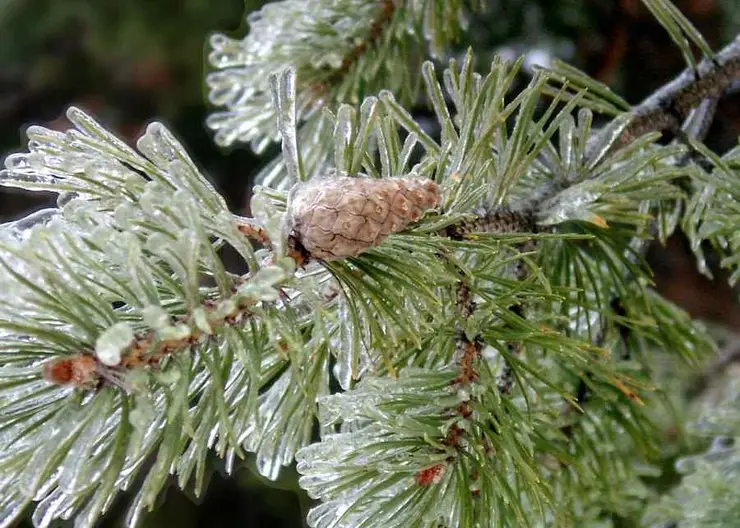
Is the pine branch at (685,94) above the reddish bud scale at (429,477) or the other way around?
above

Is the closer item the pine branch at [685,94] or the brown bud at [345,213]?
the brown bud at [345,213]

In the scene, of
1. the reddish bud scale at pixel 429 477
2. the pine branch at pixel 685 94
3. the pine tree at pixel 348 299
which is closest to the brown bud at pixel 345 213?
the pine tree at pixel 348 299

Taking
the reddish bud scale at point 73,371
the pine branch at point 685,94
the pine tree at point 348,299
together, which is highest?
the pine branch at point 685,94

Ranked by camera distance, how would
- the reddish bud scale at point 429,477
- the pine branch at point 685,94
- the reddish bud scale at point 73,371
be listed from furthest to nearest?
the pine branch at point 685,94 → the reddish bud scale at point 429,477 → the reddish bud scale at point 73,371

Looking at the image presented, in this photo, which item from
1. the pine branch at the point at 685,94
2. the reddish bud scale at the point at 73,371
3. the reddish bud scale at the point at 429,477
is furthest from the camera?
the pine branch at the point at 685,94

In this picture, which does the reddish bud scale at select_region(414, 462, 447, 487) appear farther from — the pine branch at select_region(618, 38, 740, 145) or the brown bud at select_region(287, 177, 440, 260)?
the pine branch at select_region(618, 38, 740, 145)

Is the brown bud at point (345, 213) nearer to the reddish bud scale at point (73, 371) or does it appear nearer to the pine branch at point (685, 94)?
the reddish bud scale at point (73, 371)

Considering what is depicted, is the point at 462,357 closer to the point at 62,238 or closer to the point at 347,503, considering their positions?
the point at 347,503

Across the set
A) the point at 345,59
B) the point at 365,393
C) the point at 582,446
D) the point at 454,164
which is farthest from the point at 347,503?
the point at 345,59

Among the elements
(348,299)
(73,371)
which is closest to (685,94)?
(348,299)
